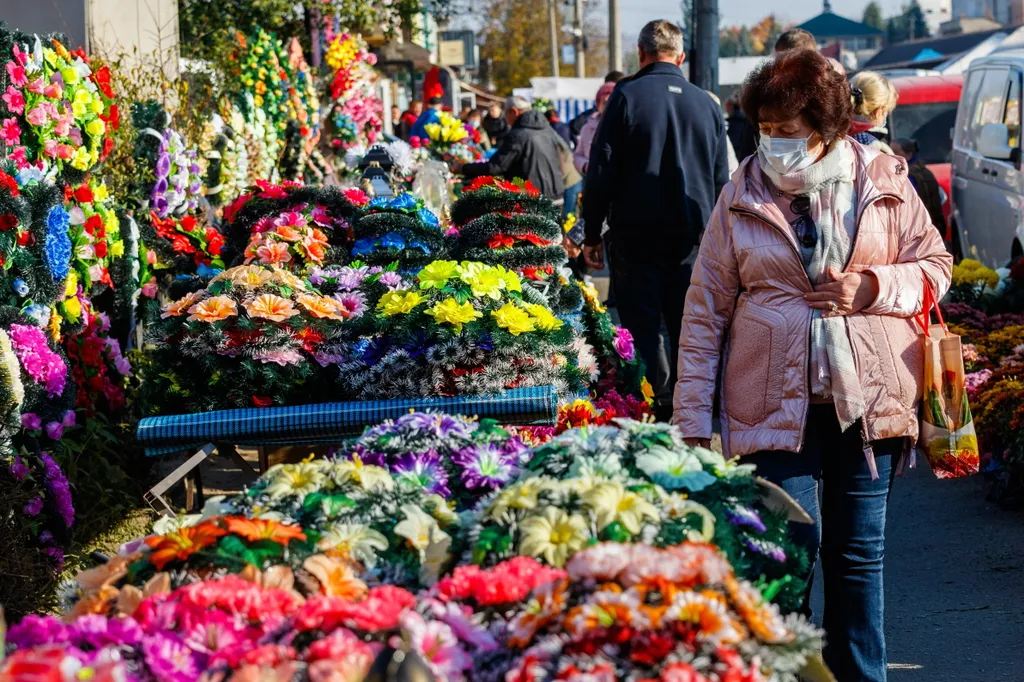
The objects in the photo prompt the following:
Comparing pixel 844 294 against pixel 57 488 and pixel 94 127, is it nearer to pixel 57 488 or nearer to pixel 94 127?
pixel 57 488

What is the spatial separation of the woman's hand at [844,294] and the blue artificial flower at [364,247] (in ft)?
8.39

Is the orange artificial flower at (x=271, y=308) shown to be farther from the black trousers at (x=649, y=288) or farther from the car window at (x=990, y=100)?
the car window at (x=990, y=100)

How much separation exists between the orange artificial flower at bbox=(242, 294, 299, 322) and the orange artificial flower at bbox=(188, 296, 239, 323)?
0.17 ft

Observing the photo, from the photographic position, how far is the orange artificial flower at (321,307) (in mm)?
4211

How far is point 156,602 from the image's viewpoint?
188cm

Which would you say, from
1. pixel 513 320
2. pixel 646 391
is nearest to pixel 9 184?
pixel 513 320

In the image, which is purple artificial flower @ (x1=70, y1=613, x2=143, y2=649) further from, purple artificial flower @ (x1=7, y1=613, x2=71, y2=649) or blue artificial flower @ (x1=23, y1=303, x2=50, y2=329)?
blue artificial flower @ (x1=23, y1=303, x2=50, y2=329)

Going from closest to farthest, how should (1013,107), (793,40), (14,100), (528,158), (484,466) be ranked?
1. (484,466)
2. (14,100)
3. (793,40)
4. (1013,107)
5. (528,158)

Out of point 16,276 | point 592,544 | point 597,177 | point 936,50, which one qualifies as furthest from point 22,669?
point 936,50

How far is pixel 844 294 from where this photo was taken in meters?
3.02

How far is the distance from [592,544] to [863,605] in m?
1.49

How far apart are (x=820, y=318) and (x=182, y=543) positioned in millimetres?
1679

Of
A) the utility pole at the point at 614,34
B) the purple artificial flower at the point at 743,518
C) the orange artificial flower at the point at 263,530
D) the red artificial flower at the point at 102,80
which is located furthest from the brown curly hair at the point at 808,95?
the utility pole at the point at 614,34

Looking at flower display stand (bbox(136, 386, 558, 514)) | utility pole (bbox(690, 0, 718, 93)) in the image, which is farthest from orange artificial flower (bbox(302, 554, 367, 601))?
utility pole (bbox(690, 0, 718, 93))
